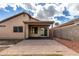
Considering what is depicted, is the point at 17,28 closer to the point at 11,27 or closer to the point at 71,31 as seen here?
the point at 11,27

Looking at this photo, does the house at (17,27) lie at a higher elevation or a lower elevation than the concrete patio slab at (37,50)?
higher

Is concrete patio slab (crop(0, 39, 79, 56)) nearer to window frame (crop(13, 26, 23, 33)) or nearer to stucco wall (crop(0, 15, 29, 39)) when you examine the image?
stucco wall (crop(0, 15, 29, 39))

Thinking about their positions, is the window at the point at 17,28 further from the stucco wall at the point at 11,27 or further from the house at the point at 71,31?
the house at the point at 71,31

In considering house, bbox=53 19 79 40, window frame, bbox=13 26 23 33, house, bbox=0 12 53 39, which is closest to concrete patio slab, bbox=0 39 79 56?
house, bbox=53 19 79 40

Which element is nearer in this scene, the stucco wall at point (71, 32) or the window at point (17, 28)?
the stucco wall at point (71, 32)

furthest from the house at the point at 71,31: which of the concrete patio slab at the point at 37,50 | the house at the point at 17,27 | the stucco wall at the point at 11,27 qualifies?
the stucco wall at the point at 11,27

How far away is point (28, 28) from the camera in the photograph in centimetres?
1581

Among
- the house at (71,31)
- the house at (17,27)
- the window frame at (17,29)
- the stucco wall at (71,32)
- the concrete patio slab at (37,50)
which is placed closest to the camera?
the concrete patio slab at (37,50)

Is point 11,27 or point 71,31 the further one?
point 11,27

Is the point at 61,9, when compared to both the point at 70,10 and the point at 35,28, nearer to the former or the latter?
the point at 70,10

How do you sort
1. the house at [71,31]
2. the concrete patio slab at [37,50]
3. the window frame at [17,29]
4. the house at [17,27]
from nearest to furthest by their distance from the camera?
the concrete patio slab at [37,50]
the house at [71,31]
the house at [17,27]
the window frame at [17,29]

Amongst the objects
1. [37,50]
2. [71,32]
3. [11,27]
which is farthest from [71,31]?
[11,27]

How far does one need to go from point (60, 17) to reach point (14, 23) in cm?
902

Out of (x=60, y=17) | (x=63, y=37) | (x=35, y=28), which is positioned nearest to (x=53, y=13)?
(x=60, y=17)
